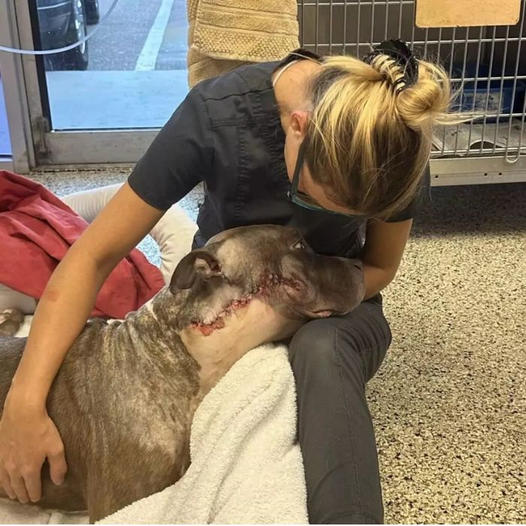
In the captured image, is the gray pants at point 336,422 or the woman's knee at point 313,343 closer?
the gray pants at point 336,422

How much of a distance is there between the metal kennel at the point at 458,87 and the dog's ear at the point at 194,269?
1.17 metres

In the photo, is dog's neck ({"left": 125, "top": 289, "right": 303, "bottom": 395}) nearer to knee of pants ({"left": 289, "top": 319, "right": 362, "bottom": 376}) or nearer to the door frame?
knee of pants ({"left": 289, "top": 319, "right": 362, "bottom": 376})

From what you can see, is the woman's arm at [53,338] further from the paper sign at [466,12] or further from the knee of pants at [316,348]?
the paper sign at [466,12]

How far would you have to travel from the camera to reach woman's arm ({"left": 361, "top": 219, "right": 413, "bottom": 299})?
1.50 metres

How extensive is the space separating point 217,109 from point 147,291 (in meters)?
0.65

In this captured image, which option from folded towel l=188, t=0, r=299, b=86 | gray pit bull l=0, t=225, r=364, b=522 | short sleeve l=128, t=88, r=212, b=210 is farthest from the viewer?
folded towel l=188, t=0, r=299, b=86

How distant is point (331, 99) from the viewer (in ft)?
3.86

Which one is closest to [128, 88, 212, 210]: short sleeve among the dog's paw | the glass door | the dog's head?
the dog's head

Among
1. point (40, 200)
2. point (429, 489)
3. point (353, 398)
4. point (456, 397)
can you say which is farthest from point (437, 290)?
point (40, 200)

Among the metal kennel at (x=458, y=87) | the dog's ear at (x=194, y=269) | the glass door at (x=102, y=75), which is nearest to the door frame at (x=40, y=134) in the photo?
the glass door at (x=102, y=75)

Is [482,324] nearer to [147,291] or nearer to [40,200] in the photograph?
[147,291]

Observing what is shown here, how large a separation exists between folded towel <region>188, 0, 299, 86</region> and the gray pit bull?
0.72 metres

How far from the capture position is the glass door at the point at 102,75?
3.09 metres

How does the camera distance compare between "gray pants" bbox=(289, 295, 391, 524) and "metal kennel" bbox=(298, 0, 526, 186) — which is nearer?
"gray pants" bbox=(289, 295, 391, 524)
